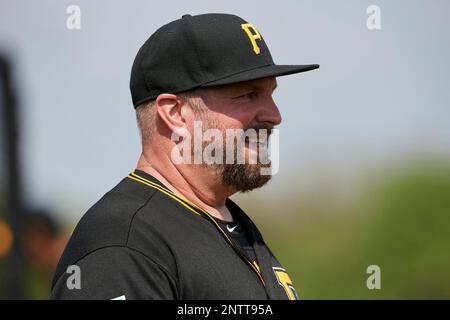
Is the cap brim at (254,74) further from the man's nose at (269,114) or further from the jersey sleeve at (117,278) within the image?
the jersey sleeve at (117,278)

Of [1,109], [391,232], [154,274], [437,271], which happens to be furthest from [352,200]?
[154,274]

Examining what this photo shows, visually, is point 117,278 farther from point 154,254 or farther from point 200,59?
point 200,59

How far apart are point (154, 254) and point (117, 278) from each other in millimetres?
122

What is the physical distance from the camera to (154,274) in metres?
1.88

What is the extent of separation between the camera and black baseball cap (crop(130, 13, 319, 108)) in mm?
2213

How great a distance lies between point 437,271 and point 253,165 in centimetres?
442

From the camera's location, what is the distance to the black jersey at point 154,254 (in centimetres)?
186

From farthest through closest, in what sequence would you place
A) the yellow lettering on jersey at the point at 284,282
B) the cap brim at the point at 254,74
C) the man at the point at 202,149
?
the yellow lettering on jersey at the point at 284,282, the cap brim at the point at 254,74, the man at the point at 202,149

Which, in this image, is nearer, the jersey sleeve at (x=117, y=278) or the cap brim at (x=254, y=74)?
the jersey sleeve at (x=117, y=278)

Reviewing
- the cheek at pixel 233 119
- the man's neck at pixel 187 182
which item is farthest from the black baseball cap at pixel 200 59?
the man's neck at pixel 187 182

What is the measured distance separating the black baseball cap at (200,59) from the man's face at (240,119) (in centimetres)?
5

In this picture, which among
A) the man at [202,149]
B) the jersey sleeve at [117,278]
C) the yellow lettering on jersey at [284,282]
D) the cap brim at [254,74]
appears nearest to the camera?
the jersey sleeve at [117,278]

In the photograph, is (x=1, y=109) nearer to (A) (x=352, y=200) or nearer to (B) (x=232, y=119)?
(B) (x=232, y=119)

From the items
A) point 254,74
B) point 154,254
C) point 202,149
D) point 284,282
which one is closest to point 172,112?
point 202,149
